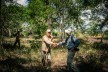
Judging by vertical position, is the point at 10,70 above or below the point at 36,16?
below

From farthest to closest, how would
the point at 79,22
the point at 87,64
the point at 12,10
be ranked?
the point at 79,22
the point at 12,10
the point at 87,64

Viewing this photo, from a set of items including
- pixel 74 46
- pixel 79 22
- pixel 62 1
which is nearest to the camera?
pixel 74 46

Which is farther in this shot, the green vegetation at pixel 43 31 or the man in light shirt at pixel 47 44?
the green vegetation at pixel 43 31

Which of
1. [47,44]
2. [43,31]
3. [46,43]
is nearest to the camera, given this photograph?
[46,43]

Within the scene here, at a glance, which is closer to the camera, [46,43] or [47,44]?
[46,43]

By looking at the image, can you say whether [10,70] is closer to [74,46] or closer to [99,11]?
[74,46]

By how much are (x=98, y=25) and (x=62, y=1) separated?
24.8 ft

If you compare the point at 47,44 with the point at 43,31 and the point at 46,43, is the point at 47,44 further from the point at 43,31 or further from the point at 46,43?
the point at 43,31

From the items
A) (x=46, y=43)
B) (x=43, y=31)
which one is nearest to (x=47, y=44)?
(x=46, y=43)

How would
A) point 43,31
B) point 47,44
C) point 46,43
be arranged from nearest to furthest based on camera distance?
point 46,43 < point 47,44 < point 43,31

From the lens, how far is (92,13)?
25359 mm

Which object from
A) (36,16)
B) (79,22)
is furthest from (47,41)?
(79,22)

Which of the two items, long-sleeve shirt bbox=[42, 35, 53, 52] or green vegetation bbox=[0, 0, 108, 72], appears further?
green vegetation bbox=[0, 0, 108, 72]

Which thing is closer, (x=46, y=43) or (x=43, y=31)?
(x=46, y=43)
